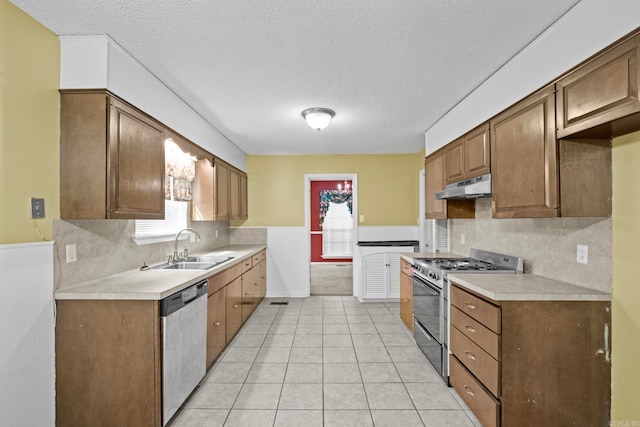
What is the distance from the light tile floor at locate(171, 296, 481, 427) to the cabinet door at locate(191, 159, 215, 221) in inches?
61.0

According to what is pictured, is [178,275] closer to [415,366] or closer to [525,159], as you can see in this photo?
[415,366]

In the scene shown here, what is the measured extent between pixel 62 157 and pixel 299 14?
1778 millimetres

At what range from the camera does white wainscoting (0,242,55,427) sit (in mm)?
1660

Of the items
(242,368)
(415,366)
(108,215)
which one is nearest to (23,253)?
(108,215)

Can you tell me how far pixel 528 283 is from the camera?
82.4 inches

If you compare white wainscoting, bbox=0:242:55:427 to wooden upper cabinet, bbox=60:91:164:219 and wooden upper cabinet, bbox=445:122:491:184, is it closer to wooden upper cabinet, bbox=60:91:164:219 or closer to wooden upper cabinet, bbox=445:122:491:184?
wooden upper cabinet, bbox=60:91:164:219

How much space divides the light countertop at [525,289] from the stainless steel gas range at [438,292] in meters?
0.27

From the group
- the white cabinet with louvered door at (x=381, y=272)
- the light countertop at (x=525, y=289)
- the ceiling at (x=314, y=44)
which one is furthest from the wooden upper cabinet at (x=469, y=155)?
the white cabinet with louvered door at (x=381, y=272)

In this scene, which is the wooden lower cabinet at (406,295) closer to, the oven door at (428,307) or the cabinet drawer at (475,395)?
the oven door at (428,307)

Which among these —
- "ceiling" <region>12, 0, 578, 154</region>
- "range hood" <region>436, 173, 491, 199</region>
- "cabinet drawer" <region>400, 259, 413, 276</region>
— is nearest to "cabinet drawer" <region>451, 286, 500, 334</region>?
"range hood" <region>436, 173, 491, 199</region>

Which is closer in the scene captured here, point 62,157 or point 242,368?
point 62,157

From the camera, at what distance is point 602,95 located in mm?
1531

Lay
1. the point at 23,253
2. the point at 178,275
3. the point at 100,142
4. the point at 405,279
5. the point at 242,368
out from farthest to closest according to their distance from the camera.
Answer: the point at 405,279 < the point at 242,368 < the point at 178,275 < the point at 100,142 < the point at 23,253

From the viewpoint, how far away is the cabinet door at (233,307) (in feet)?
10.8
